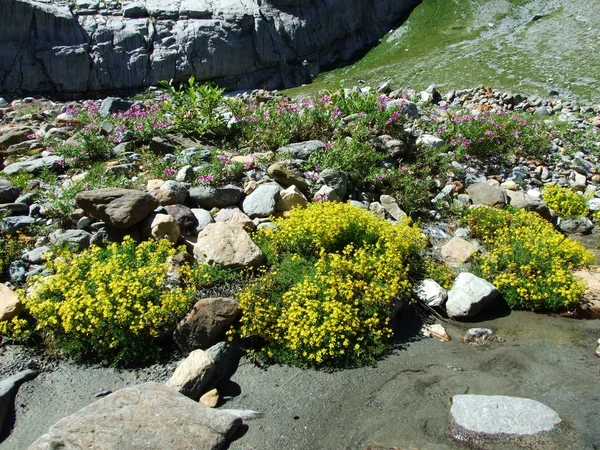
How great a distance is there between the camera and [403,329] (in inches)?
285

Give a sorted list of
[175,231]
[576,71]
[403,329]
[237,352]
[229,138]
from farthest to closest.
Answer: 1. [576,71]
2. [229,138]
3. [175,231]
4. [403,329]
5. [237,352]

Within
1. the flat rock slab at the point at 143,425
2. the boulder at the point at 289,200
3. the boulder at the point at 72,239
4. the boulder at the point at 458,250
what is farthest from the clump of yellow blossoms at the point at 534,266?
the boulder at the point at 72,239

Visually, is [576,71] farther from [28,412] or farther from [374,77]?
[28,412]

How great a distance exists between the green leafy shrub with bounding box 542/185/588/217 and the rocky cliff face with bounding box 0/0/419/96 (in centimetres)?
3889

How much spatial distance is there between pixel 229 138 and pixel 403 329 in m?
7.58

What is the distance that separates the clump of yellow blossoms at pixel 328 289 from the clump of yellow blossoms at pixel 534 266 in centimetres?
157

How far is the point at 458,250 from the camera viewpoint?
356 inches

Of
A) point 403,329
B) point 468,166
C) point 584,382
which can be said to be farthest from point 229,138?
point 584,382

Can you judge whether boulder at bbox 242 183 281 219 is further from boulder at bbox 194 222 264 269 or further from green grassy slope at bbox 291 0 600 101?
green grassy slope at bbox 291 0 600 101

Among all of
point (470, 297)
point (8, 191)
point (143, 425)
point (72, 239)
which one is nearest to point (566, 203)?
point (470, 297)

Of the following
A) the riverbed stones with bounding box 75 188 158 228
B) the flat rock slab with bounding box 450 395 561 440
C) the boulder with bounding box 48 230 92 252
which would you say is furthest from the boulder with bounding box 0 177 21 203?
the flat rock slab with bounding box 450 395 561 440

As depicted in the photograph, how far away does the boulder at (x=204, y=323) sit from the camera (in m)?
6.45

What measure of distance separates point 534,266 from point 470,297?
136 cm

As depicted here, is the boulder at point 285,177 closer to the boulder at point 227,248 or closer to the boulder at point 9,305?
the boulder at point 227,248
